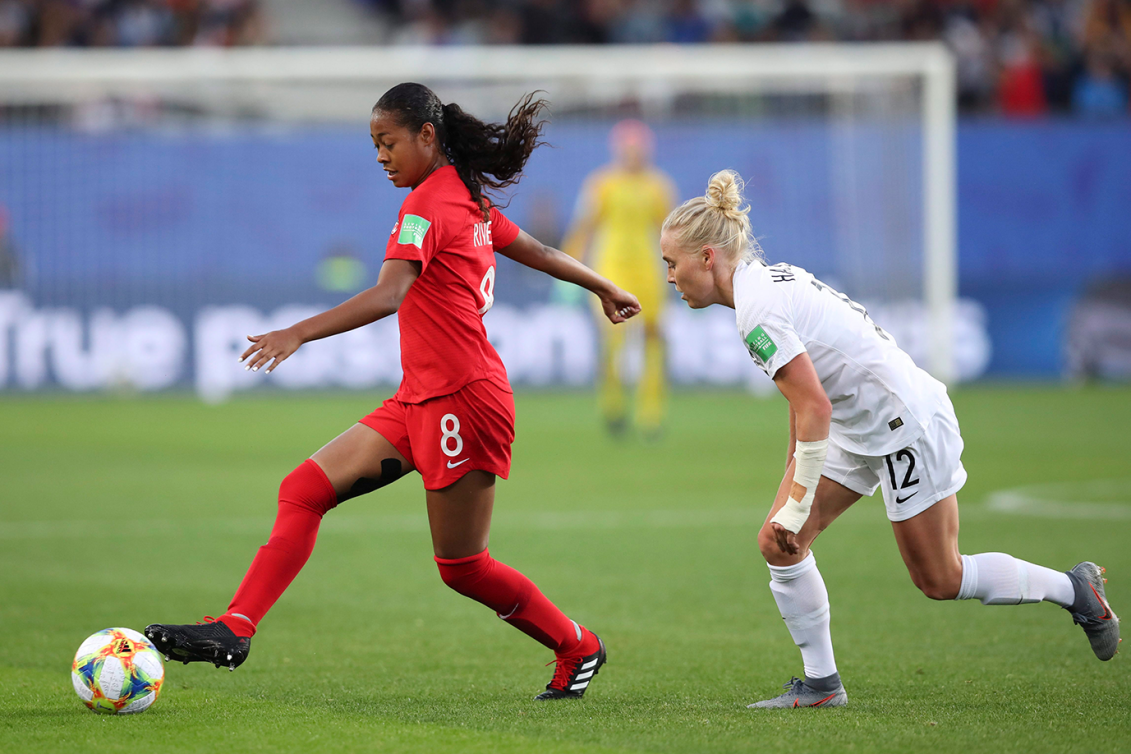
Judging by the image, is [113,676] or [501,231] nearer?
[113,676]

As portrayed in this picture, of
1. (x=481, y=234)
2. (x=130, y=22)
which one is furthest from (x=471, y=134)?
(x=130, y=22)

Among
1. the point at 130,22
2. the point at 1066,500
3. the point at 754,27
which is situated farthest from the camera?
the point at 754,27

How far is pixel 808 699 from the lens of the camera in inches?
195

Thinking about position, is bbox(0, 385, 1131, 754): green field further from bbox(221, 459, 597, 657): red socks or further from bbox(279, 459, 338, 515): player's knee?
bbox(279, 459, 338, 515): player's knee

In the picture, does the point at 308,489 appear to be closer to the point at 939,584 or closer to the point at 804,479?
the point at 804,479

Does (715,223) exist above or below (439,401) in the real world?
above

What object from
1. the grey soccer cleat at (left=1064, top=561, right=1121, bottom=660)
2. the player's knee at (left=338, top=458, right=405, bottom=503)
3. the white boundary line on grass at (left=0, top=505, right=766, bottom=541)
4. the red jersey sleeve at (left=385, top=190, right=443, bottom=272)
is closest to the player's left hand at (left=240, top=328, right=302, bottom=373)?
the red jersey sleeve at (left=385, top=190, right=443, bottom=272)

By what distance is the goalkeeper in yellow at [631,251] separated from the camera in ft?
49.0

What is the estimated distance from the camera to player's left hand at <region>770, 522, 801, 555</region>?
4625 millimetres

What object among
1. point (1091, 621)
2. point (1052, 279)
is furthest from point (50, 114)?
point (1091, 621)

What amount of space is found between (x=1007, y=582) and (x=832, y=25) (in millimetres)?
20110

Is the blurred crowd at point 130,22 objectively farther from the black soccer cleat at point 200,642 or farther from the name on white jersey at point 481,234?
the black soccer cleat at point 200,642

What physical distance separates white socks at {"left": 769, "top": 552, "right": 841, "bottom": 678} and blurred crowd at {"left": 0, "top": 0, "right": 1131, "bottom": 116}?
18.4 meters

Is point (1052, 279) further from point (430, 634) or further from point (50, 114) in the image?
point (430, 634)
